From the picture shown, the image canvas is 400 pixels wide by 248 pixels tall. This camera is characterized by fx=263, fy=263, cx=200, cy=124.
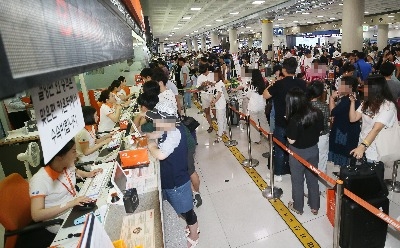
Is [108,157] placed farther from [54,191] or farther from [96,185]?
[54,191]

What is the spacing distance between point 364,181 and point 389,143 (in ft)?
2.79

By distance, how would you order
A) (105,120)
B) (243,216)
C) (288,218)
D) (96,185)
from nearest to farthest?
(96,185), (288,218), (243,216), (105,120)

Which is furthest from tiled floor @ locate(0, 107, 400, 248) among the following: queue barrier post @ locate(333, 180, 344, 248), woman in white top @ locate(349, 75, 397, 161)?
woman in white top @ locate(349, 75, 397, 161)

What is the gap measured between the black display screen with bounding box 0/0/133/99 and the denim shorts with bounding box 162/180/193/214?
158cm

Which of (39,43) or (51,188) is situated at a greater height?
(39,43)

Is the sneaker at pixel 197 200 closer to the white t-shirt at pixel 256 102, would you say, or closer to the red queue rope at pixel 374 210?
the red queue rope at pixel 374 210

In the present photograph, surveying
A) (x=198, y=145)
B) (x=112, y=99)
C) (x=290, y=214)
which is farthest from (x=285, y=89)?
(x=112, y=99)

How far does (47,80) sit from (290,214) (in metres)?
3.50

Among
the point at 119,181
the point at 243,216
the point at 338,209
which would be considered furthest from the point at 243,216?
the point at 119,181

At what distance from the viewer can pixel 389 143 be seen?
3.16 metres

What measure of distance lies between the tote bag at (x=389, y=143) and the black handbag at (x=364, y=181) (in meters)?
0.60

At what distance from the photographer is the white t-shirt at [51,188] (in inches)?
98.2

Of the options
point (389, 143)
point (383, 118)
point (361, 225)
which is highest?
point (383, 118)

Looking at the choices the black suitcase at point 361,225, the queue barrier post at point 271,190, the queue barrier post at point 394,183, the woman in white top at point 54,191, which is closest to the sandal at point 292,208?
the queue barrier post at point 271,190
